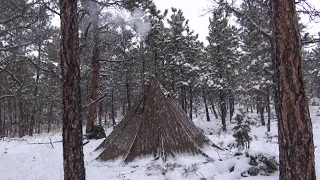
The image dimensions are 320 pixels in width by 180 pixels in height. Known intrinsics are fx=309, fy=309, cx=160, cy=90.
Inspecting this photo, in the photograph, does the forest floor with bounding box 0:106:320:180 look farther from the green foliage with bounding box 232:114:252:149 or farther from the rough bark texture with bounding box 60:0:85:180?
the rough bark texture with bounding box 60:0:85:180

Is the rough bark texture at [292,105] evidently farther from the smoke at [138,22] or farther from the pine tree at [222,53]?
the pine tree at [222,53]

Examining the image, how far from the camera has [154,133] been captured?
10.5m

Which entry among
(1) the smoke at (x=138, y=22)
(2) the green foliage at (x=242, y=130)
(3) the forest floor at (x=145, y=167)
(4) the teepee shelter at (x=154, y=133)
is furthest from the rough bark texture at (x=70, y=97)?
(1) the smoke at (x=138, y=22)

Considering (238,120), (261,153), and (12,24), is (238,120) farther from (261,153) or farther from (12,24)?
(12,24)

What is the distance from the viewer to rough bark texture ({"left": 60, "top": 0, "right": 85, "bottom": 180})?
4836mm

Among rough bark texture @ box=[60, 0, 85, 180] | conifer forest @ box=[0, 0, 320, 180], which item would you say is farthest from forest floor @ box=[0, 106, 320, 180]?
rough bark texture @ box=[60, 0, 85, 180]

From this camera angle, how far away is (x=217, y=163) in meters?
8.34

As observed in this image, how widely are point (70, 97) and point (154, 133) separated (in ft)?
19.7

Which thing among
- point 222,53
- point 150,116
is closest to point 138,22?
point 150,116

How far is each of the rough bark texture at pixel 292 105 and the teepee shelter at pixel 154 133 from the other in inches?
243

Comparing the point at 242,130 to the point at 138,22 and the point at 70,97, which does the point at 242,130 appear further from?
the point at 138,22

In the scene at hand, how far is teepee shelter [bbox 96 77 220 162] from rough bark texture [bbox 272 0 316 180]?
6.18 metres

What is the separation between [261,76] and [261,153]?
70.6 feet

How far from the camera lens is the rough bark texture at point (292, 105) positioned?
407cm
